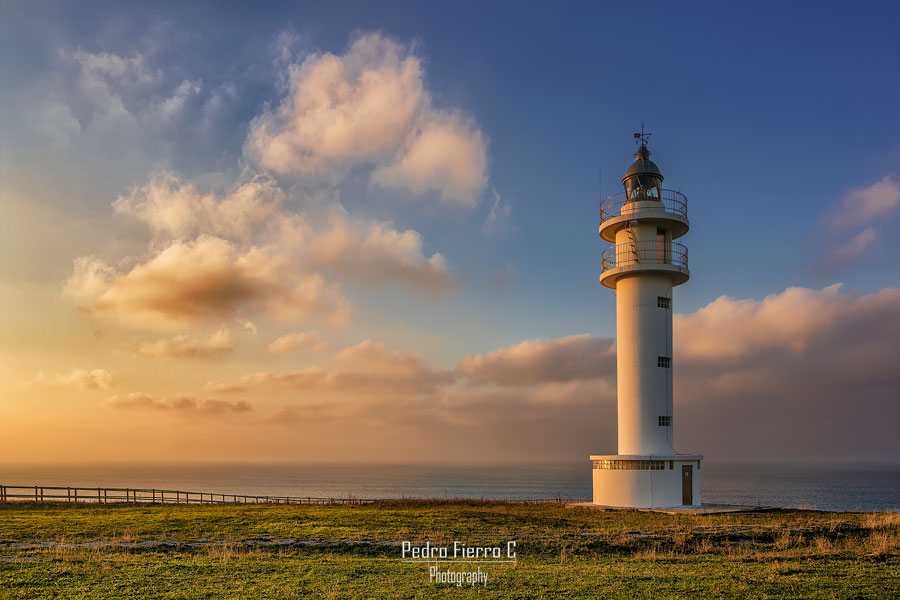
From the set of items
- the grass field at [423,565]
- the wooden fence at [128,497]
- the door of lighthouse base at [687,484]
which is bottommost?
the wooden fence at [128,497]

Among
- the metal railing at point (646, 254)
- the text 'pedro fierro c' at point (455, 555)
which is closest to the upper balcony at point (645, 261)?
the metal railing at point (646, 254)

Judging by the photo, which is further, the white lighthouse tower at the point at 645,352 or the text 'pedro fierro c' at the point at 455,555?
the white lighthouse tower at the point at 645,352

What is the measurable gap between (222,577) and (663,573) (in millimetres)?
8322

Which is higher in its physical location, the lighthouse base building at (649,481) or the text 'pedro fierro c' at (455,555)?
the text 'pedro fierro c' at (455,555)

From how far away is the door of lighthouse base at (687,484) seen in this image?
30.3 m

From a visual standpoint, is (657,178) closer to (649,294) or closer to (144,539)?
(649,294)

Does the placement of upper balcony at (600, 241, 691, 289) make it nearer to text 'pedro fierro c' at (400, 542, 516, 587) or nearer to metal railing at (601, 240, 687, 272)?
metal railing at (601, 240, 687, 272)

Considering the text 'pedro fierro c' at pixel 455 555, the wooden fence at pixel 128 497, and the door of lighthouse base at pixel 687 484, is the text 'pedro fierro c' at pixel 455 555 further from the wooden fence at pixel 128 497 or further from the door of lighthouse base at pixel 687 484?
the wooden fence at pixel 128 497

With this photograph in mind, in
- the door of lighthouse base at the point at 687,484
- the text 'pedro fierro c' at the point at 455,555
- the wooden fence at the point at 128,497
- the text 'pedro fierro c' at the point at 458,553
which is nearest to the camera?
the text 'pedro fierro c' at the point at 455,555

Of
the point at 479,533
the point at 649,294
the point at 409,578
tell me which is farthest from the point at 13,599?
the point at 649,294

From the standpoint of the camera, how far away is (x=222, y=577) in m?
12.7

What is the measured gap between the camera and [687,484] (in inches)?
1199

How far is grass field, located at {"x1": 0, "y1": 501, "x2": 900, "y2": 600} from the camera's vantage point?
1166cm

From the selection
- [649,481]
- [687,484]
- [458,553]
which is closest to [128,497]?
[458,553]
